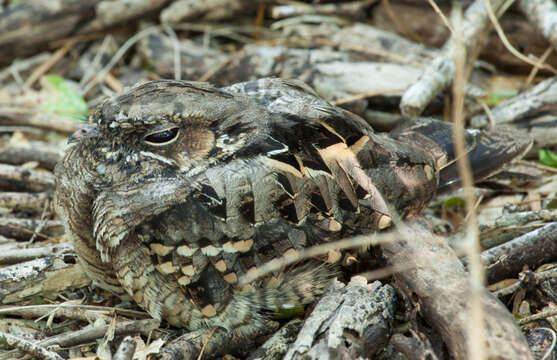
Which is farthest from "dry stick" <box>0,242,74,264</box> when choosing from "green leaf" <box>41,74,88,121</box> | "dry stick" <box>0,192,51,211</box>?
"green leaf" <box>41,74,88,121</box>

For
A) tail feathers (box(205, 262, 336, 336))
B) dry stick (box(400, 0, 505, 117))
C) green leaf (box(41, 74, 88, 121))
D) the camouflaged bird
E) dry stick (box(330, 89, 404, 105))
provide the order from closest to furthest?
the camouflaged bird → tail feathers (box(205, 262, 336, 336)) → dry stick (box(400, 0, 505, 117)) → dry stick (box(330, 89, 404, 105)) → green leaf (box(41, 74, 88, 121))

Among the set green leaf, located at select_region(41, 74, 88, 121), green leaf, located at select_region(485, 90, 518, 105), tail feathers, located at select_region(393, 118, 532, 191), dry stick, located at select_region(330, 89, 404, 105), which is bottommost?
green leaf, located at select_region(41, 74, 88, 121)

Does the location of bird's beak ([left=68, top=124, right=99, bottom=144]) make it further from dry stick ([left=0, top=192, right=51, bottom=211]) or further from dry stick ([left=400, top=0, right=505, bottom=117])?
dry stick ([left=400, top=0, right=505, bottom=117])

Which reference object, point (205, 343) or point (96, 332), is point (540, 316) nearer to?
point (205, 343)

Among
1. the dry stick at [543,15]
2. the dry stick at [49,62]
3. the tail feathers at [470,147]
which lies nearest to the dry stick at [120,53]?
the dry stick at [49,62]

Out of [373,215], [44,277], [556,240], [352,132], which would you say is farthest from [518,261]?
[44,277]

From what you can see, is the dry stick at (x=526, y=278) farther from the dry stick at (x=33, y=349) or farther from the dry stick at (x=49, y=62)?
the dry stick at (x=49, y=62)

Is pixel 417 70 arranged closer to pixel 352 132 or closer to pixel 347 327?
pixel 352 132
